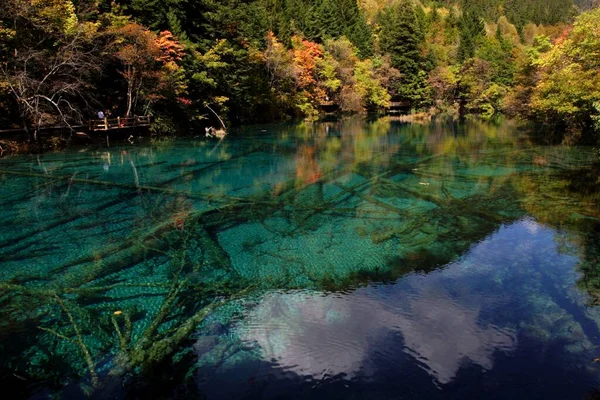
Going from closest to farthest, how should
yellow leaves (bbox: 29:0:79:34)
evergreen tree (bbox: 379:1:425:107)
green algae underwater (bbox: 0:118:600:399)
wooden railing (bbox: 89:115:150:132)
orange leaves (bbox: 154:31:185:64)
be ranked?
1. green algae underwater (bbox: 0:118:600:399)
2. yellow leaves (bbox: 29:0:79:34)
3. wooden railing (bbox: 89:115:150:132)
4. orange leaves (bbox: 154:31:185:64)
5. evergreen tree (bbox: 379:1:425:107)

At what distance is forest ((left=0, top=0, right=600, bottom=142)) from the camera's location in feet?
74.0

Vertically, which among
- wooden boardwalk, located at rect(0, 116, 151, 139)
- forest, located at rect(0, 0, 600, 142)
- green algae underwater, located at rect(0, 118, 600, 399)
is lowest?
green algae underwater, located at rect(0, 118, 600, 399)

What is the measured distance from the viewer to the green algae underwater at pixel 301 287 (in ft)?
17.1

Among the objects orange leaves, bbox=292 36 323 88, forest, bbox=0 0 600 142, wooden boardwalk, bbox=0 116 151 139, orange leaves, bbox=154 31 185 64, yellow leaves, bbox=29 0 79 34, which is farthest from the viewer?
orange leaves, bbox=292 36 323 88

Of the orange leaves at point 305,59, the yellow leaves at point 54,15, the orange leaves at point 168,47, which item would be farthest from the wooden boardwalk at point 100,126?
the orange leaves at point 305,59

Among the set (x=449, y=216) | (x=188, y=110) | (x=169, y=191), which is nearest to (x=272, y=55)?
(x=188, y=110)

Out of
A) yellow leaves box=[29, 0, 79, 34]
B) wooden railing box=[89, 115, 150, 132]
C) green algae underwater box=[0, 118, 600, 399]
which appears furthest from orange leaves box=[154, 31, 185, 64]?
green algae underwater box=[0, 118, 600, 399]

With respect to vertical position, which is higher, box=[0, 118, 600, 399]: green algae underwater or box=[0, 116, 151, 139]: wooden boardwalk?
box=[0, 116, 151, 139]: wooden boardwalk

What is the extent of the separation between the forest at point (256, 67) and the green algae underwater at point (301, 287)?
9325 mm

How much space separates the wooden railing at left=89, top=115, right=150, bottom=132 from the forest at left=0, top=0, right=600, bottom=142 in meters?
0.77

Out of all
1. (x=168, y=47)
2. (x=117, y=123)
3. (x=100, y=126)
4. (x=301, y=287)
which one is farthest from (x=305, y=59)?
(x=301, y=287)

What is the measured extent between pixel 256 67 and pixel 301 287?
4044 cm

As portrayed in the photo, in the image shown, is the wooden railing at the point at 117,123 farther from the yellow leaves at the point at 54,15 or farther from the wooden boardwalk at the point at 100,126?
the yellow leaves at the point at 54,15

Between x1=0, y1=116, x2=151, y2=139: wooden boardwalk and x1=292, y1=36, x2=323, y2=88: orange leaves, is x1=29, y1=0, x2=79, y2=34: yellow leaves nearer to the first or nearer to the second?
x1=0, y1=116, x2=151, y2=139: wooden boardwalk
